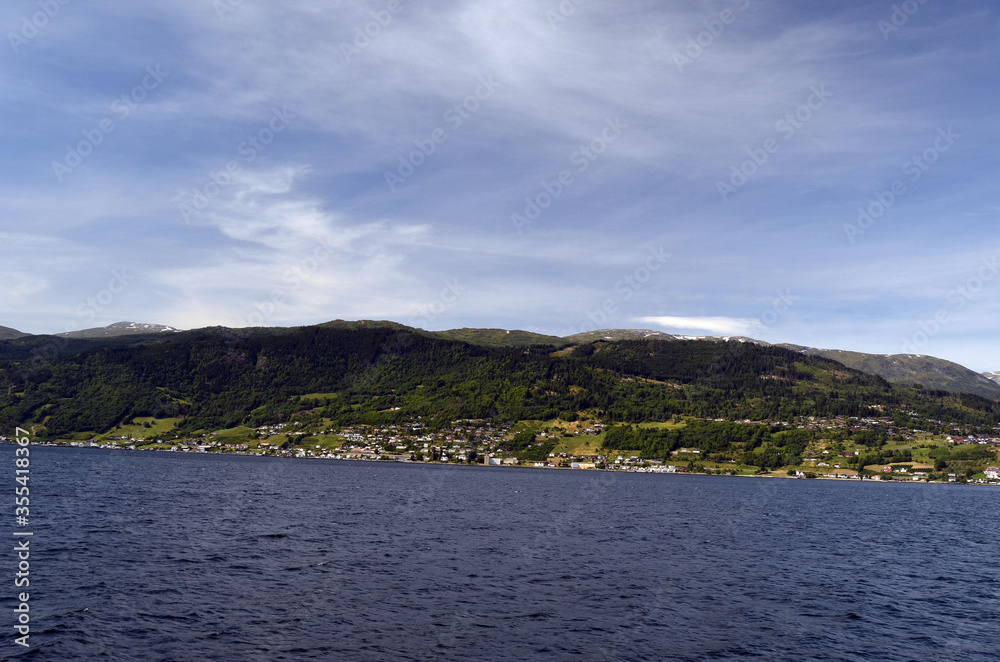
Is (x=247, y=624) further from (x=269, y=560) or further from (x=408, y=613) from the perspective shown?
(x=269, y=560)

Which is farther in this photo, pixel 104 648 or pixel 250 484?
pixel 250 484

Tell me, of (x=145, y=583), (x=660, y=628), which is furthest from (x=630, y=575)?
(x=145, y=583)

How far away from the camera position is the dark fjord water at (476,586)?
3173cm

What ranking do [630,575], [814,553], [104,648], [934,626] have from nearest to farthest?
1. [104,648]
2. [934,626]
3. [630,575]
4. [814,553]

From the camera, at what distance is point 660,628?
116 feet

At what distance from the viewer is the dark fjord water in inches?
1249

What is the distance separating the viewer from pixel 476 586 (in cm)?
4325

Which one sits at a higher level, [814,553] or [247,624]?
[247,624]

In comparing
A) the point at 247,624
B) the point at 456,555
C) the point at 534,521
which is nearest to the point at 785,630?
the point at 456,555

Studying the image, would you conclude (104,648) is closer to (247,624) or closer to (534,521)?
(247,624)

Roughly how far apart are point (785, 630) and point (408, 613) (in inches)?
882

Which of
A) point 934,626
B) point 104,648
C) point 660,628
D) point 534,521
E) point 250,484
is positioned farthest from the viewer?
point 250,484

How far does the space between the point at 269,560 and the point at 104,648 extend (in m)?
20.7

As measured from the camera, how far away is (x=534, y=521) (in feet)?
267
